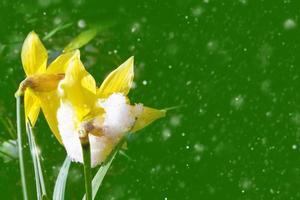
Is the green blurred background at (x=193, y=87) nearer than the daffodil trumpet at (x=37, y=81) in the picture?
No

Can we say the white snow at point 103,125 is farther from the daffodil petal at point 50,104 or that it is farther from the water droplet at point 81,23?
the water droplet at point 81,23

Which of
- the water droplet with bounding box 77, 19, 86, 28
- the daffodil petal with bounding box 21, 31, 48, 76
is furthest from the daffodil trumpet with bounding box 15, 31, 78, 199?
the water droplet with bounding box 77, 19, 86, 28

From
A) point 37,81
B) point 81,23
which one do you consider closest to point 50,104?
point 37,81

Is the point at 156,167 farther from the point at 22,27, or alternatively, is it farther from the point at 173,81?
the point at 22,27

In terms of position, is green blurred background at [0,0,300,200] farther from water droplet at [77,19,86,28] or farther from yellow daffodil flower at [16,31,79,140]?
yellow daffodil flower at [16,31,79,140]

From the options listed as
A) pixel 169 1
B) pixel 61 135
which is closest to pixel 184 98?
pixel 169 1

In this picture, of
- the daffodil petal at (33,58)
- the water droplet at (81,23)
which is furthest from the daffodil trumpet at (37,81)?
the water droplet at (81,23)
